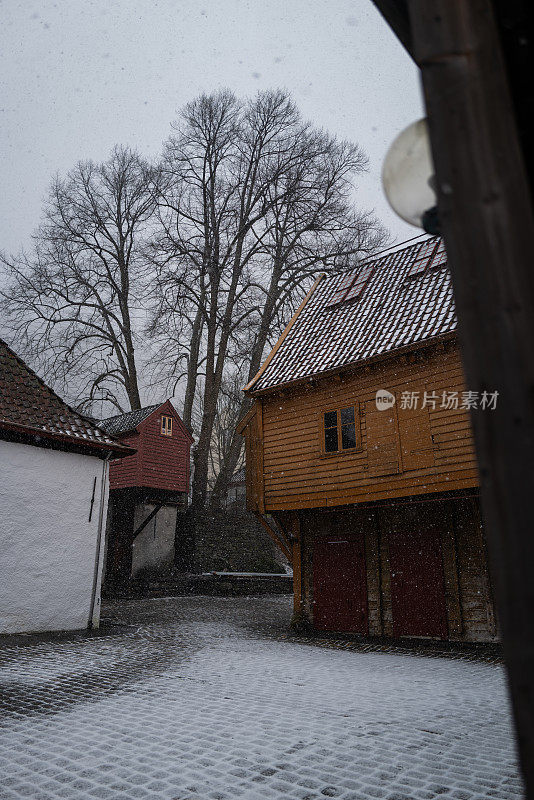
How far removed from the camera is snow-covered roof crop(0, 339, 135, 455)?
35.7ft

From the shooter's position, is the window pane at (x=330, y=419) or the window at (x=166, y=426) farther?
the window at (x=166, y=426)

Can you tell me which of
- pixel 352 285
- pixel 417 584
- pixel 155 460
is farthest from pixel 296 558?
pixel 155 460

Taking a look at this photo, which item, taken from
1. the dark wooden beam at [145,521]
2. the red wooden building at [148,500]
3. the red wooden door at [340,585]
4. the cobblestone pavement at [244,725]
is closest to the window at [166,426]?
the red wooden building at [148,500]

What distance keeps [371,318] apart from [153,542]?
57.4 feet

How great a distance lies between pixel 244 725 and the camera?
510 centimetres

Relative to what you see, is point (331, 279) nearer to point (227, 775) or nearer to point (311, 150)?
point (311, 150)

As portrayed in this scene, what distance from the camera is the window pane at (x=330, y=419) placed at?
13.0 meters

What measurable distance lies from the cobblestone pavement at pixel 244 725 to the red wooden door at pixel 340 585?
10.6 ft

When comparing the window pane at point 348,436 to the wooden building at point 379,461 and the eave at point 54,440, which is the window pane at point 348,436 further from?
the eave at point 54,440

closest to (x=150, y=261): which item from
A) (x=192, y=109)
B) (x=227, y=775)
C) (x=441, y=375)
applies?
(x=192, y=109)

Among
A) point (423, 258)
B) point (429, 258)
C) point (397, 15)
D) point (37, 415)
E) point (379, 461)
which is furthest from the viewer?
point (423, 258)

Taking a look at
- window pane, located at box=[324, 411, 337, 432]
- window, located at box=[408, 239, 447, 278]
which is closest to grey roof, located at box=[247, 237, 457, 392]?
window, located at box=[408, 239, 447, 278]

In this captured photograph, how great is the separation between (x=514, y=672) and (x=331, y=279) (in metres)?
16.7

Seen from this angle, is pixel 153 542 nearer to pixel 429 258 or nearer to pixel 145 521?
pixel 145 521
